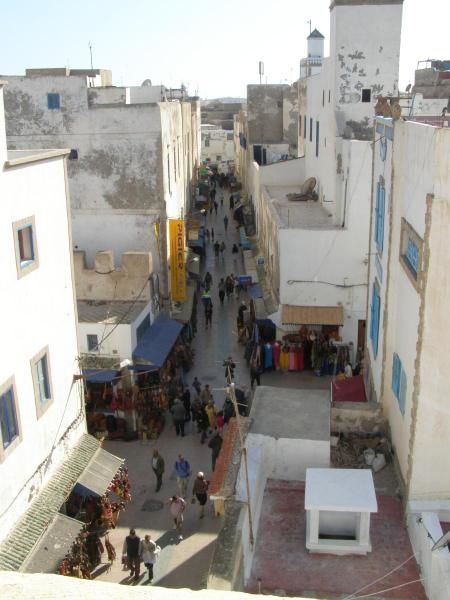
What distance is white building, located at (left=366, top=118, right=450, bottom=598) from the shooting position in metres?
8.80

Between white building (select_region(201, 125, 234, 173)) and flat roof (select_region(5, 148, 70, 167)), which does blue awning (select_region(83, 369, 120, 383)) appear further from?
white building (select_region(201, 125, 234, 173))

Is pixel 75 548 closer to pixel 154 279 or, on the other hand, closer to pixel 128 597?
pixel 128 597

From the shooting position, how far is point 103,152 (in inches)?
812

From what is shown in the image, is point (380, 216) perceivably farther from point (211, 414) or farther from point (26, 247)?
point (26, 247)

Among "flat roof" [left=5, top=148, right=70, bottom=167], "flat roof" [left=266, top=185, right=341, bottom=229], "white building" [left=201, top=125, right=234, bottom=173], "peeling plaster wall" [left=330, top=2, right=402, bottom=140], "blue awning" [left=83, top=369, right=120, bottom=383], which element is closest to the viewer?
"flat roof" [left=5, top=148, right=70, bottom=167]

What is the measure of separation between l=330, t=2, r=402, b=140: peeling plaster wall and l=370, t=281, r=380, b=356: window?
9.89 m

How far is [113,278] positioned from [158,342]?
7.84 ft

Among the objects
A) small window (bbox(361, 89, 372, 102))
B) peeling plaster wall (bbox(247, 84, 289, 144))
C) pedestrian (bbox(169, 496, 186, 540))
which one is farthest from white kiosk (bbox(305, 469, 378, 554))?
peeling plaster wall (bbox(247, 84, 289, 144))

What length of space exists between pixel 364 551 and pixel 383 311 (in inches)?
193

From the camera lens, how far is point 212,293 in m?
27.9

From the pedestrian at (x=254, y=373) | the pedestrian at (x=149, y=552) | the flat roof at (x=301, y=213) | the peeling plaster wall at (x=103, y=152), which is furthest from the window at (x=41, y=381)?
the flat roof at (x=301, y=213)

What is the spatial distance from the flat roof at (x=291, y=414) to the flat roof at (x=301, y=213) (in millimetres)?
8950

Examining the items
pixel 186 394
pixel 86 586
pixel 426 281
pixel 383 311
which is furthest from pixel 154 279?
pixel 86 586

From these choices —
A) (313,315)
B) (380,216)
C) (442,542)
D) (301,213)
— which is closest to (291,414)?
(442,542)
